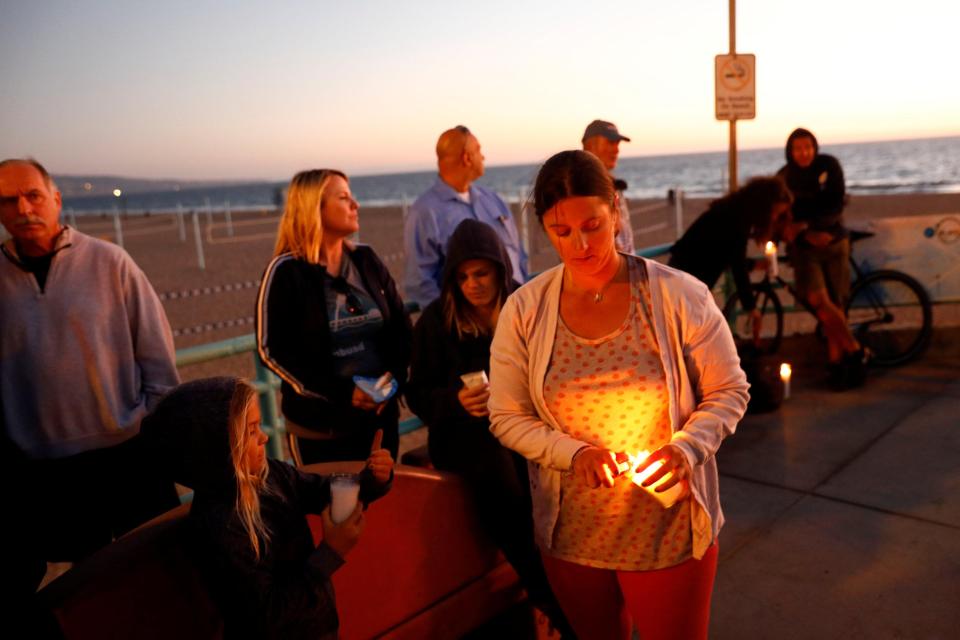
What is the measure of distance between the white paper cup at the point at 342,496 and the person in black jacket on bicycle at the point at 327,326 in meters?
1.07

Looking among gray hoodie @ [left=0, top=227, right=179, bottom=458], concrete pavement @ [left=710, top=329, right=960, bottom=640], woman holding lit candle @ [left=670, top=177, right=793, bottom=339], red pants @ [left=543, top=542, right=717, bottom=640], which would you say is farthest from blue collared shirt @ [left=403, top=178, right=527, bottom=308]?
red pants @ [left=543, top=542, right=717, bottom=640]

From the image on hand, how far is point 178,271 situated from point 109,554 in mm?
19940

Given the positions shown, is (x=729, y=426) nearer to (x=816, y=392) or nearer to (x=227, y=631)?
(x=227, y=631)

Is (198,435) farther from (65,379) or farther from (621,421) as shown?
(65,379)

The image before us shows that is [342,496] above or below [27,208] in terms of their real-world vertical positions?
below

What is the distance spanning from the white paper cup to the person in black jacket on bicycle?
107cm

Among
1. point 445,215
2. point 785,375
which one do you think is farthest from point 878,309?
point 445,215

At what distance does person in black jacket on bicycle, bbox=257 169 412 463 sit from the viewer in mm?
3285

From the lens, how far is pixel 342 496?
2.09 metres

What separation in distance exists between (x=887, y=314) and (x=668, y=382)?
237 inches

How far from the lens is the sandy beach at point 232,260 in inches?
453

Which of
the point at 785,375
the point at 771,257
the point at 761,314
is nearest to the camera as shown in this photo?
the point at 785,375

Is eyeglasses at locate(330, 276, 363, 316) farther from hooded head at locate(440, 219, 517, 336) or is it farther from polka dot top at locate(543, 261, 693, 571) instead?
polka dot top at locate(543, 261, 693, 571)

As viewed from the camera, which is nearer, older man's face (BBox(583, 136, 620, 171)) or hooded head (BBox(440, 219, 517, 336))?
hooded head (BBox(440, 219, 517, 336))
